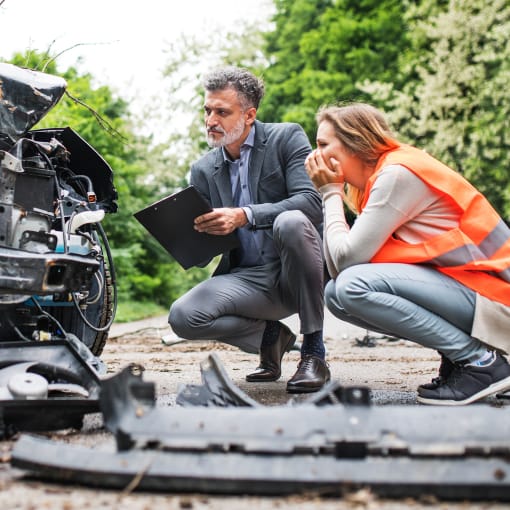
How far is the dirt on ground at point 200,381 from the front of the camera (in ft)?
5.98

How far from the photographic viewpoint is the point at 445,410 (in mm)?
2020

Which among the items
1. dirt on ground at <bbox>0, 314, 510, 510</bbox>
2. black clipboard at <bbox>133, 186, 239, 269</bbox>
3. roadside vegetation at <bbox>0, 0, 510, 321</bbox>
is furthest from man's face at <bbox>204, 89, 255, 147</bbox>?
roadside vegetation at <bbox>0, 0, 510, 321</bbox>

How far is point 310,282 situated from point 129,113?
42.1 feet

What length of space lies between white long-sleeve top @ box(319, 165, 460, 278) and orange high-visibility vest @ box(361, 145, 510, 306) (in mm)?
33

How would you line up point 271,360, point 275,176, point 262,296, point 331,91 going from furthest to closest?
point 331,91 < point 271,360 < point 275,176 < point 262,296

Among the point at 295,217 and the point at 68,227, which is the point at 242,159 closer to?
the point at 295,217

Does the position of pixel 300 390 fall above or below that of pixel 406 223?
below

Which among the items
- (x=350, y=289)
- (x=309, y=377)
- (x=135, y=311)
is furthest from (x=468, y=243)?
(x=135, y=311)

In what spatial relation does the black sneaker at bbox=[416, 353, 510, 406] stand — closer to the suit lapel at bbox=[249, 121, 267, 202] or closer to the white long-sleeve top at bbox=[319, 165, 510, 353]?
the white long-sleeve top at bbox=[319, 165, 510, 353]

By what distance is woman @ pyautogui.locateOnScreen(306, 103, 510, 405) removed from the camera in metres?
3.16

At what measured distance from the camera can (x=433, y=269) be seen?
3287 mm

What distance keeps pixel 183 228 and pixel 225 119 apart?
72 cm

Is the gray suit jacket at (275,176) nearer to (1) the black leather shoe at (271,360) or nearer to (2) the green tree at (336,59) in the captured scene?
(1) the black leather shoe at (271,360)

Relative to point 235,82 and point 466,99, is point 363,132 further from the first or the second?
point 466,99
